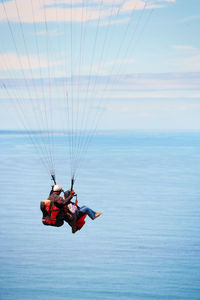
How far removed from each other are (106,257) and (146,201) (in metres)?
30.0

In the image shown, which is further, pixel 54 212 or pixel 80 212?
pixel 80 212

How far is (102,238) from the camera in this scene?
82.1 m

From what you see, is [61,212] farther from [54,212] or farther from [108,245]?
[108,245]

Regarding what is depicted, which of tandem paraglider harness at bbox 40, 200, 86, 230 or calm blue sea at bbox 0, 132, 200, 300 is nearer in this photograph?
tandem paraglider harness at bbox 40, 200, 86, 230

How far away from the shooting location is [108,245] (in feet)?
256

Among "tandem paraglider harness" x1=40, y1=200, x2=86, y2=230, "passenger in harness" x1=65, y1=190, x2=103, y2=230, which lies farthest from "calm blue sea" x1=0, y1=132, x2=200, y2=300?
"tandem paraglider harness" x1=40, y1=200, x2=86, y2=230

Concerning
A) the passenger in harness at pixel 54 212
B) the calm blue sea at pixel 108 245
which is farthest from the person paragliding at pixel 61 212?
the calm blue sea at pixel 108 245

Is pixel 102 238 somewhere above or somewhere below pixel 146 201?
below

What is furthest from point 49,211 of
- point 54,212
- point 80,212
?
point 80,212

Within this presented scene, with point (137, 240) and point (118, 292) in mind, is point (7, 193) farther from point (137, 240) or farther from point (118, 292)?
point (118, 292)

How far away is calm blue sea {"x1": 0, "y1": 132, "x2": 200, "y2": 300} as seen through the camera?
68.8m

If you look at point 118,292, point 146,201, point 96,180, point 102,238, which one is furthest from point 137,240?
point 96,180

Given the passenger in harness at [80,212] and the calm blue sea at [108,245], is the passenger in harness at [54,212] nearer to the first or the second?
the passenger in harness at [80,212]

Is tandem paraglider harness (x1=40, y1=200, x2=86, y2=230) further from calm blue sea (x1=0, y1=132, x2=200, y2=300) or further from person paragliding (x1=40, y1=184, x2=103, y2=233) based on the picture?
calm blue sea (x1=0, y1=132, x2=200, y2=300)
